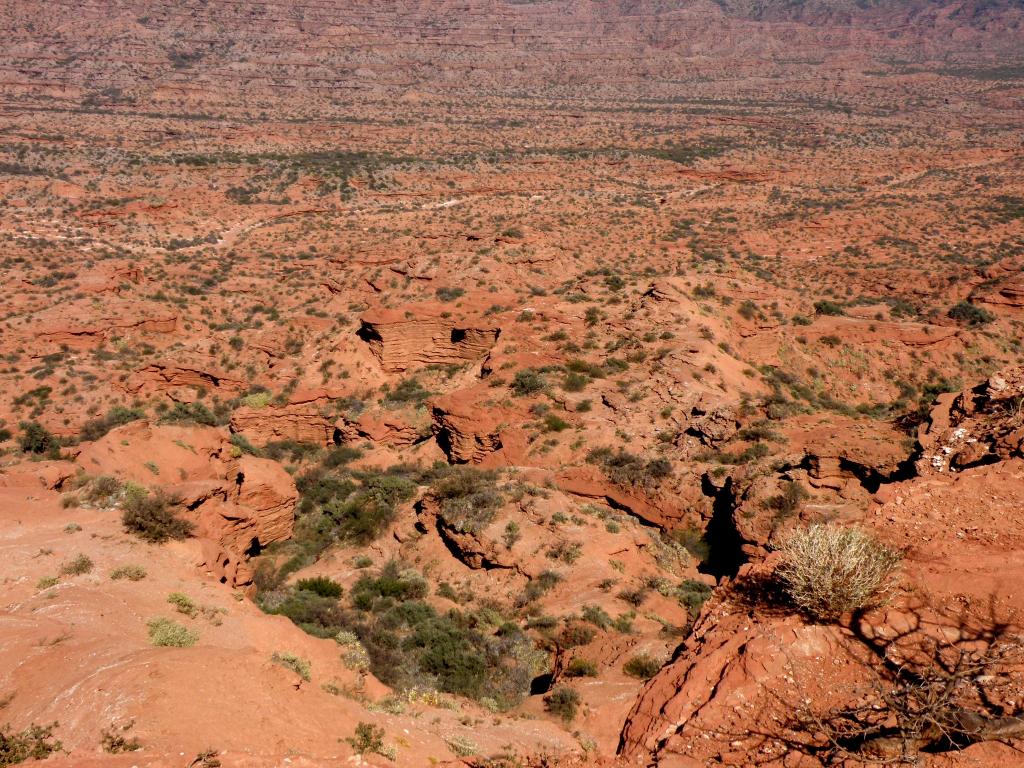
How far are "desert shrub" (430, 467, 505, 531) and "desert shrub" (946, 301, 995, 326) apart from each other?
25573mm

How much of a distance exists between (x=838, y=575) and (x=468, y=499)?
29.7ft

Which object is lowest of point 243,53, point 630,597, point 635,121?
point 630,597

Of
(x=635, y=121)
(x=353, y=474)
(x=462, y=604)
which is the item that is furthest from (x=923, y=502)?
(x=635, y=121)

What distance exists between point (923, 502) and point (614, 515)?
7.82 m

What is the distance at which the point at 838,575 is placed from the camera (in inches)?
237

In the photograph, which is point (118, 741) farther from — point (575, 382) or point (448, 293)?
point (448, 293)

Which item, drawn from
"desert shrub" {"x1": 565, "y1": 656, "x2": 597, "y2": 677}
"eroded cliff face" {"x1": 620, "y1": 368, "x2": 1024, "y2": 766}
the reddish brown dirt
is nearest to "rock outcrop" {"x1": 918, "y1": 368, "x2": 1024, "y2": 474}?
the reddish brown dirt

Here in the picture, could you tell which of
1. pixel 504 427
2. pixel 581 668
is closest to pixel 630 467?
pixel 504 427

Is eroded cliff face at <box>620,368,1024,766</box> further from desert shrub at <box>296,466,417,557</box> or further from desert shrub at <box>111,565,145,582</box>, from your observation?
desert shrub at <box>296,466,417,557</box>

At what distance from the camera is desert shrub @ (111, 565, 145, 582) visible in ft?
29.4

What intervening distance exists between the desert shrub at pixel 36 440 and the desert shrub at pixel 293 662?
16.4 metres

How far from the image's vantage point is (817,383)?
77.3ft

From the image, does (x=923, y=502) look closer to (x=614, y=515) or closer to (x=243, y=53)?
(x=614, y=515)

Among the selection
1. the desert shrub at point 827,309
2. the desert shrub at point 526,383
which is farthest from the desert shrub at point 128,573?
the desert shrub at point 827,309
